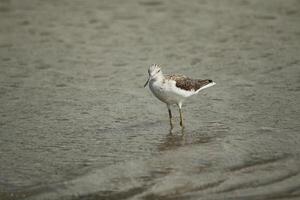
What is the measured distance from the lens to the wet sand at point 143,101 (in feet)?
30.6

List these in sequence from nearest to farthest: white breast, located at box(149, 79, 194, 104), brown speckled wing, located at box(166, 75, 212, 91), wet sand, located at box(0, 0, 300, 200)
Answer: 1. wet sand, located at box(0, 0, 300, 200)
2. white breast, located at box(149, 79, 194, 104)
3. brown speckled wing, located at box(166, 75, 212, 91)

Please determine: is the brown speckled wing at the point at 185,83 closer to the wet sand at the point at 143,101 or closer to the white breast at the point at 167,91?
the white breast at the point at 167,91

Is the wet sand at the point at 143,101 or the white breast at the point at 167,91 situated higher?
the white breast at the point at 167,91

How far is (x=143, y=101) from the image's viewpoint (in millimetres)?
13156

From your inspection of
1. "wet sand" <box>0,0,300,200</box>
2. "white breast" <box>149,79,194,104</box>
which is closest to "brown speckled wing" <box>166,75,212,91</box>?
"white breast" <box>149,79,194,104</box>

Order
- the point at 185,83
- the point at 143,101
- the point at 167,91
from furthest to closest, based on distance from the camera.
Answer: the point at 143,101, the point at 185,83, the point at 167,91

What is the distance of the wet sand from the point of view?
9320 mm

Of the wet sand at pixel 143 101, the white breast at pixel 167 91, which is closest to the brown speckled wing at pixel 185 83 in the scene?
the white breast at pixel 167 91

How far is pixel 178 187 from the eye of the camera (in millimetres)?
9047

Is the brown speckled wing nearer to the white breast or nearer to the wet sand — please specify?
the white breast

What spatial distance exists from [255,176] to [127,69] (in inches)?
248

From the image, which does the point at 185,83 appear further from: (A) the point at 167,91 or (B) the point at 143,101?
(B) the point at 143,101

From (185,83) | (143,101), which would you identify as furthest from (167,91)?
(143,101)

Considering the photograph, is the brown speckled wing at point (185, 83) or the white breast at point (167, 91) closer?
the white breast at point (167, 91)
